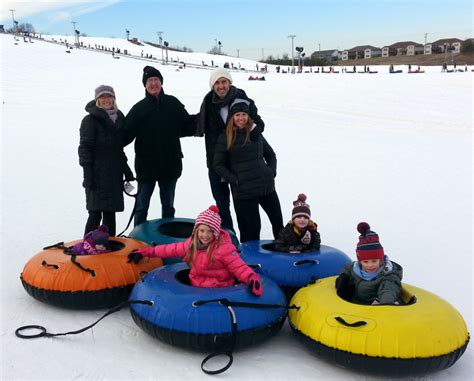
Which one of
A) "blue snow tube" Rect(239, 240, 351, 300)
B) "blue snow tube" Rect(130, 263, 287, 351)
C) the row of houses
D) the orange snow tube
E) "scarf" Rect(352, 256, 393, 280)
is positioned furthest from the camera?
the row of houses

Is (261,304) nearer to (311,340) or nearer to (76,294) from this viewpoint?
(311,340)

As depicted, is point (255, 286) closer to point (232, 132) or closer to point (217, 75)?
point (232, 132)

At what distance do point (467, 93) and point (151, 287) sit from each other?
18191 millimetres

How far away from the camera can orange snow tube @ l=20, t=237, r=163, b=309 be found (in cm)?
360

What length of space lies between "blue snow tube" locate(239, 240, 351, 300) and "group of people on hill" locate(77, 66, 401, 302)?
0.20 meters

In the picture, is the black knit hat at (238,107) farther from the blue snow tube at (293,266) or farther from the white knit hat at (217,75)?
the blue snow tube at (293,266)

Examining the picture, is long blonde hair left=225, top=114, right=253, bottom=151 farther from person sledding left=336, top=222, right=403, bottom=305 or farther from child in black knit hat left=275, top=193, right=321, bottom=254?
person sledding left=336, top=222, right=403, bottom=305

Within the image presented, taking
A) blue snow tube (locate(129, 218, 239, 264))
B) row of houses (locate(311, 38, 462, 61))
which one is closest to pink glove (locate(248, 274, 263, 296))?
blue snow tube (locate(129, 218, 239, 264))

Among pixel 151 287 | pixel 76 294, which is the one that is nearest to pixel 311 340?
pixel 151 287

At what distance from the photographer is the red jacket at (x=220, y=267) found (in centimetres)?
337

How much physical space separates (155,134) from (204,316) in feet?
7.29

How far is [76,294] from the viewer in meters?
3.59

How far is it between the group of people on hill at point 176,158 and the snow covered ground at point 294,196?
83 cm

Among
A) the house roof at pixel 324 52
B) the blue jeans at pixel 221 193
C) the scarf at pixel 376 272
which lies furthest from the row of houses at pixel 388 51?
the scarf at pixel 376 272
